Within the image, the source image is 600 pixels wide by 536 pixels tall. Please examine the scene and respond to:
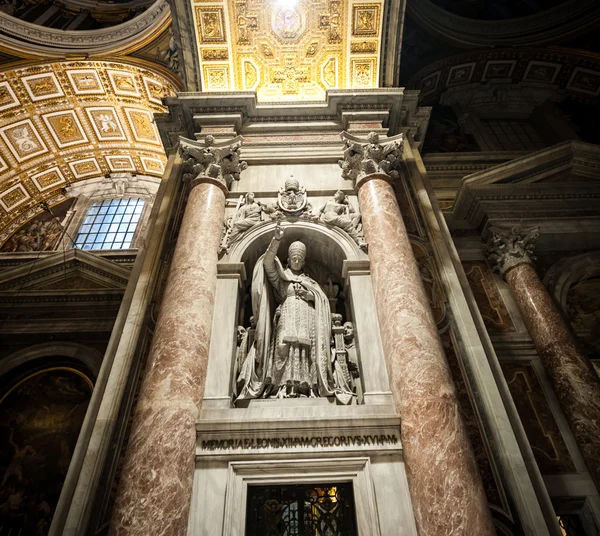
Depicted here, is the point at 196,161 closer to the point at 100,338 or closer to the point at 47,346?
the point at 100,338

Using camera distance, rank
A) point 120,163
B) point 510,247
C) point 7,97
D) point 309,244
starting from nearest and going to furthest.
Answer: point 309,244 < point 510,247 < point 7,97 < point 120,163

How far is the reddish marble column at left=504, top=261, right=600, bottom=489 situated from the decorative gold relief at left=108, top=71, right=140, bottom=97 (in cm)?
1085

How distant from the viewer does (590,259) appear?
734 centimetres

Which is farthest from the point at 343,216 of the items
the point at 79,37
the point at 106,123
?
the point at 79,37

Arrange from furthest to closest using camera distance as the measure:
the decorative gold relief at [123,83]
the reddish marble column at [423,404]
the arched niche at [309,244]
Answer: the decorative gold relief at [123,83] → the arched niche at [309,244] → the reddish marble column at [423,404]

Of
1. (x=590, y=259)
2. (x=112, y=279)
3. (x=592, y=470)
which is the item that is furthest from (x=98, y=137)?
(x=592, y=470)

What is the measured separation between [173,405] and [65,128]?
39.1 feet

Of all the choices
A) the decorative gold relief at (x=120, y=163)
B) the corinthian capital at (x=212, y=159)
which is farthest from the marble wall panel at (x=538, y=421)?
the decorative gold relief at (x=120, y=163)

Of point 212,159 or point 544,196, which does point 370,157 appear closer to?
point 212,159

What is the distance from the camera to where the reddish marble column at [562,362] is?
504 cm

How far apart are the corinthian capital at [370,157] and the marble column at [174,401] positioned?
2152mm

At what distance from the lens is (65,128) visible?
12.7 metres

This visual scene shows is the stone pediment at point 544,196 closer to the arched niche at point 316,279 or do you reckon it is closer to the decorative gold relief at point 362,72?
the decorative gold relief at point 362,72

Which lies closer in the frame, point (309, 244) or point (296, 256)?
point (296, 256)
